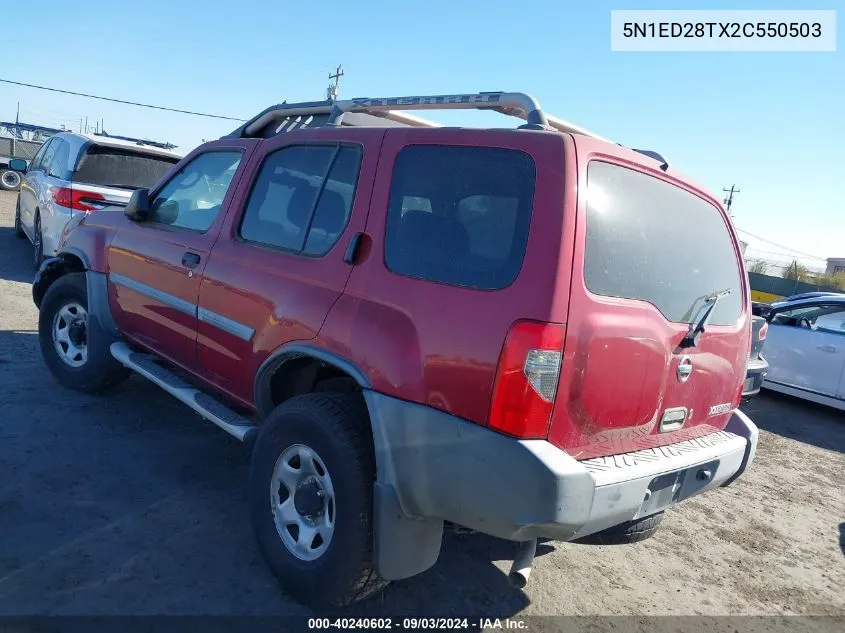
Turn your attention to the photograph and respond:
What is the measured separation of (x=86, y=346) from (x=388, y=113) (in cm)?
287

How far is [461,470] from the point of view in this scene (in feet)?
7.60

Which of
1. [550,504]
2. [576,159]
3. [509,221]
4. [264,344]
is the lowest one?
[550,504]

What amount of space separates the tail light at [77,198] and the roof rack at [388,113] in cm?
432

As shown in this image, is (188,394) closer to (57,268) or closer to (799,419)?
(57,268)

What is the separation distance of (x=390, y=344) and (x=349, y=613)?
121cm

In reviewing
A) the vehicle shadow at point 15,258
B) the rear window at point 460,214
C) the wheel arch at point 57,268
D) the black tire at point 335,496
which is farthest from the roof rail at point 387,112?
the vehicle shadow at point 15,258

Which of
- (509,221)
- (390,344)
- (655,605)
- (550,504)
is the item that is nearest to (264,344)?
(390,344)

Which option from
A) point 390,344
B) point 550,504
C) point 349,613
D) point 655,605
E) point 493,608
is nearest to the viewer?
point 550,504

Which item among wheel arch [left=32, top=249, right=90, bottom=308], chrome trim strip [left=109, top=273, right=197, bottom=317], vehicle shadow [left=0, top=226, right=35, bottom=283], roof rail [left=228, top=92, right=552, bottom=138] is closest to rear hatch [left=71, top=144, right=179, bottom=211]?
vehicle shadow [left=0, top=226, right=35, bottom=283]

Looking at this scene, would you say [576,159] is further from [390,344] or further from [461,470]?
[461,470]

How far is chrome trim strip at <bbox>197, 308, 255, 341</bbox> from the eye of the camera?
328 centimetres

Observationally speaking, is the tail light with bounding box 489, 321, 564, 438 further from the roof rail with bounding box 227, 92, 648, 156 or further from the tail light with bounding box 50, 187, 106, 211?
the tail light with bounding box 50, 187, 106, 211

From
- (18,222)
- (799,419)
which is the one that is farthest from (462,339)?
(18,222)

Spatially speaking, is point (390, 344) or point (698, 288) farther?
point (698, 288)
